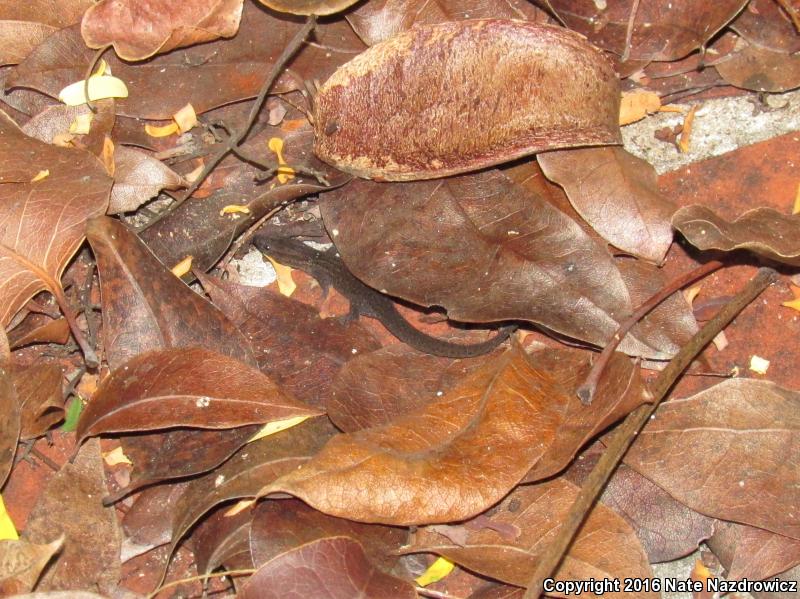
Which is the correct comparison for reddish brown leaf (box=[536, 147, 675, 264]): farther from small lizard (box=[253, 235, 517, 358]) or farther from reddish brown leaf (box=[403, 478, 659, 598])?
reddish brown leaf (box=[403, 478, 659, 598])

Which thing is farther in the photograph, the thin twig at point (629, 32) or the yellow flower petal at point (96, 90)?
the yellow flower petal at point (96, 90)

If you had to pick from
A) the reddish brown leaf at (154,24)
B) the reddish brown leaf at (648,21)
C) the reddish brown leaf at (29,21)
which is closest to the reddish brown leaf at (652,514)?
the reddish brown leaf at (648,21)

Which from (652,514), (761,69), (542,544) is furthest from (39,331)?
(761,69)

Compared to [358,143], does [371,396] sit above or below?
below

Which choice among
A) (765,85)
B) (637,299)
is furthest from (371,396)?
(765,85)

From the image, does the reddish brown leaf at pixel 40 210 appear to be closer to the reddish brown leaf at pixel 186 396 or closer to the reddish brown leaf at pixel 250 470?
the reddish brown leaf at pixel 186 396

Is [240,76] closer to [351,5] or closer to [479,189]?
[351,5]
